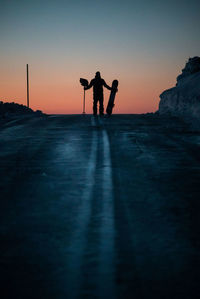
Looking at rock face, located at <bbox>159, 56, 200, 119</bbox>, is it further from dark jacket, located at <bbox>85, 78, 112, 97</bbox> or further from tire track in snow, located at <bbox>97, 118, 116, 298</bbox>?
tire track in snow, located at <bbox>97, 118, 116, 298</bbox>

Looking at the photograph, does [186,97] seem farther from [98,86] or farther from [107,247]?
[107,247]

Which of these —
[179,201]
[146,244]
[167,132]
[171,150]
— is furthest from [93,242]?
[167,132]

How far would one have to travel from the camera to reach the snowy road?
2283mm

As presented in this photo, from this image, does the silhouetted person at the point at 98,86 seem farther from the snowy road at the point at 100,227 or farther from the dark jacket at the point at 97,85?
the snowy road at the point at 100,227

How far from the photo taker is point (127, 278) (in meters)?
2.34

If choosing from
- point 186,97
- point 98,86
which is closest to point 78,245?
point 186,97

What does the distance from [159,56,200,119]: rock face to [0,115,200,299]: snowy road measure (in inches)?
322

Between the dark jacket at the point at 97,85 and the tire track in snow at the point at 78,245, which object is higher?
the dark jacket at the point at 97,85

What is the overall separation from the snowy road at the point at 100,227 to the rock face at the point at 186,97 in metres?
8.19

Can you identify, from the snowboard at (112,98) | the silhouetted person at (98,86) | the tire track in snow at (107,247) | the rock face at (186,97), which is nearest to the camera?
the tire track in snow at (107,247)

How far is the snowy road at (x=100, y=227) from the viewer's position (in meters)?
2.28

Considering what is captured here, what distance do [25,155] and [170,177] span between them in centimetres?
347

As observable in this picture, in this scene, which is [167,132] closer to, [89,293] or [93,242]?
[93,242]

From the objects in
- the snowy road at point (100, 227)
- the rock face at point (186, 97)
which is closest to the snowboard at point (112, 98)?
the rock face at point (186, 97)
